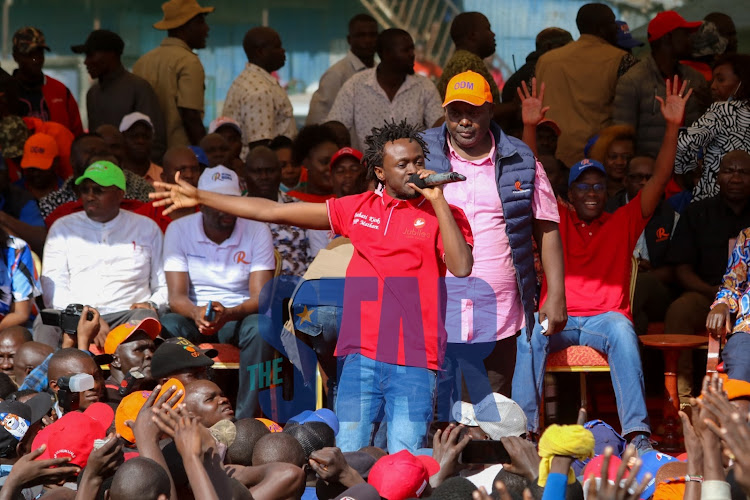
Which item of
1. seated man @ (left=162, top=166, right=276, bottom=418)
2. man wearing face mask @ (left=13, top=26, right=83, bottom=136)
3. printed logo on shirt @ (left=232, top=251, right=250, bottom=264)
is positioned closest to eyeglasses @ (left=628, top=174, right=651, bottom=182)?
seated man @ (left=162, top=166, right=276, bottom=418)

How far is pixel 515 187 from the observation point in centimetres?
539

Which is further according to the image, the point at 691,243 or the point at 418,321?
the point at 691,243

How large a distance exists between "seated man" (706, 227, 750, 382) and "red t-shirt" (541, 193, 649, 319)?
1.72 feet

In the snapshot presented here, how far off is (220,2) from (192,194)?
5966 millimetres

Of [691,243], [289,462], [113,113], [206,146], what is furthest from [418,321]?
[113,113]

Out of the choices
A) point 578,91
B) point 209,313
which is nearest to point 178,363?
point 209,313

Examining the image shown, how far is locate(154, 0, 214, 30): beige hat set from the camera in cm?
937

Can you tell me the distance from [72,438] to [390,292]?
1.51m

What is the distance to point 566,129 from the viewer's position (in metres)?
8.63

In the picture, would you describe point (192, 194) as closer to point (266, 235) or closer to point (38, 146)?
point (266, 235)

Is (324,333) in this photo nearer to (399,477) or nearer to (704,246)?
(399,477)

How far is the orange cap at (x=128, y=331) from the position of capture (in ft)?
20.6

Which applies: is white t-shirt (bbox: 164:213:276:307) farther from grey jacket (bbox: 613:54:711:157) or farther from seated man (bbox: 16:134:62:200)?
grey jacket (bbox: 613:54:711:157)

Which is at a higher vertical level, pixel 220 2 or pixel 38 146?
pixel 220 2
